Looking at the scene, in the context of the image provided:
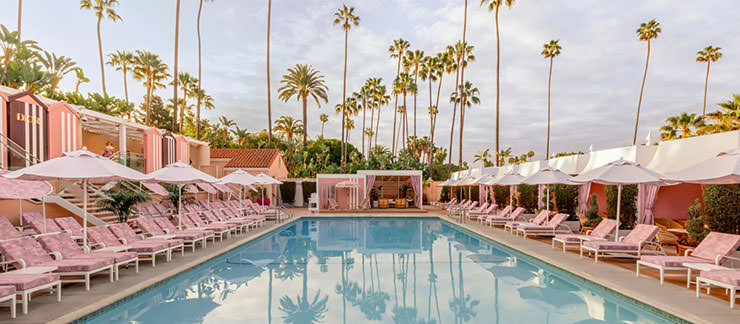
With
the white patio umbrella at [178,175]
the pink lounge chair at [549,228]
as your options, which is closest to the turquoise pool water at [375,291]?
the pink lounge chair at [549,228]

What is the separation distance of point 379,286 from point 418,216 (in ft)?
45.1

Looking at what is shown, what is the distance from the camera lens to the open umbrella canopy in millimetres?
5500

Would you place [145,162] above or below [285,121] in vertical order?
below

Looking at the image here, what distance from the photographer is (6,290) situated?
4.39 metres

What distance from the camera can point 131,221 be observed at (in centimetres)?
1131

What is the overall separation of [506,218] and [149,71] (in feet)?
111

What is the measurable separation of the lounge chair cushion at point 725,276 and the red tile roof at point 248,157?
23448 mm

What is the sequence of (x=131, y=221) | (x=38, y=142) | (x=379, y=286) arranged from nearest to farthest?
(x=379, y=286)
(x=131, y=221)
(x=38, y=142)

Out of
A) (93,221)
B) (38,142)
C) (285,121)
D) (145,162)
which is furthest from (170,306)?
(285,121)

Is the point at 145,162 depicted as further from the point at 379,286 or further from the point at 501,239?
the point at 501,239

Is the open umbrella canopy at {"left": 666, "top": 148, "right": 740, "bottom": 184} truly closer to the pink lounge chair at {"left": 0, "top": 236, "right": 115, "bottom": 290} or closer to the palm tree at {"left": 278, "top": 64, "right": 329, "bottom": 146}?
the pink lounge chair at {"left": 0, "top": 236, "right": 115, "bottom": 290}

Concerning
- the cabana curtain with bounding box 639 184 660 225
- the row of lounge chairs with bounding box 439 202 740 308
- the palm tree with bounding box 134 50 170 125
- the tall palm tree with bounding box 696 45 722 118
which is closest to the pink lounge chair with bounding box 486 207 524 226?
the row of lounge chairs with bounding box 439 202 740 308

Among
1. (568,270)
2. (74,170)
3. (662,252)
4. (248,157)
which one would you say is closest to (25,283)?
(74,170)

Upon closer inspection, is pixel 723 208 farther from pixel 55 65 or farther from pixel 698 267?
pixel 55 65
